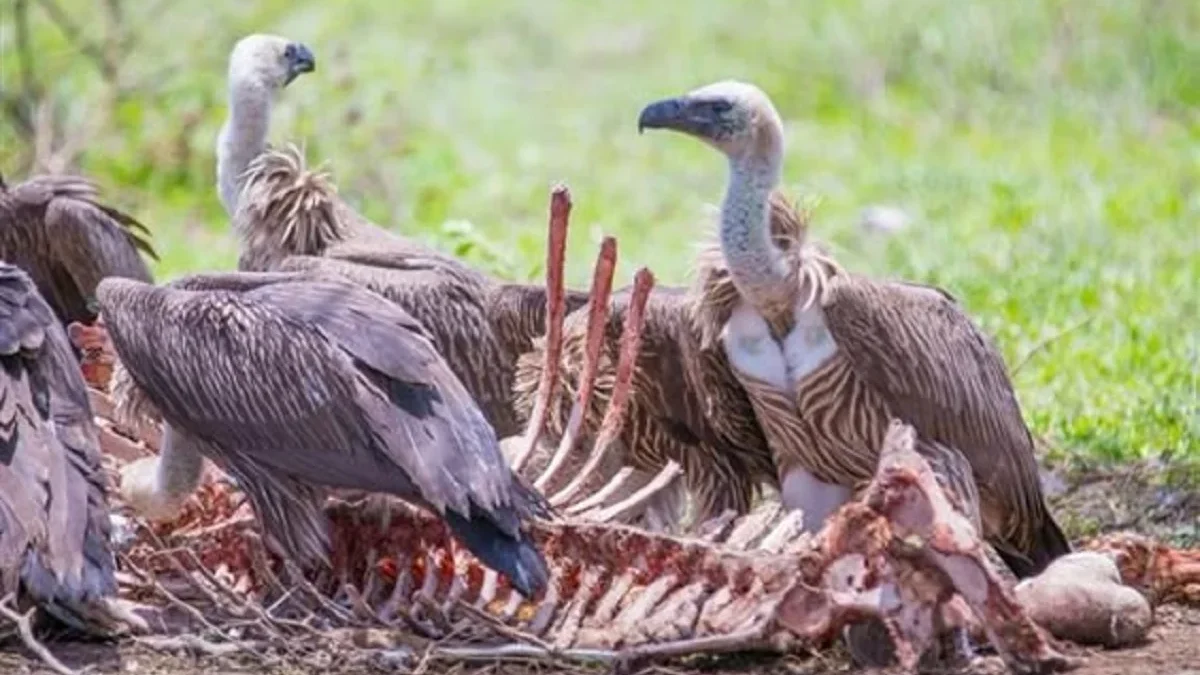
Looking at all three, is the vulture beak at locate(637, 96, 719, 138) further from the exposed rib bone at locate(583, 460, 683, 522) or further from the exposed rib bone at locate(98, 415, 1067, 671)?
the exposed rib bone at locate(98, 415, 1067, 671)

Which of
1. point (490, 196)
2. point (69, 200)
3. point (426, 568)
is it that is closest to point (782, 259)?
point (426, 568)

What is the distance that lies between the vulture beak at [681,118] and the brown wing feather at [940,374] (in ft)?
1.61

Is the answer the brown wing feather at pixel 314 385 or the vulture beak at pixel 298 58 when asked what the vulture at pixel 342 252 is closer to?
the vulture beak at pixel 298 58

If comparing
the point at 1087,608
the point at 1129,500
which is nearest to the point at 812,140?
the point at 1129,500

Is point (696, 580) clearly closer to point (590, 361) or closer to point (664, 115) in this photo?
point (590, 361)

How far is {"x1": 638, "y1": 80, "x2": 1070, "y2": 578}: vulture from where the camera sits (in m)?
6.73

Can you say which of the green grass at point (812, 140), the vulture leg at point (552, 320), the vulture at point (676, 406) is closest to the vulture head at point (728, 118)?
the vulture at point (676, 406)

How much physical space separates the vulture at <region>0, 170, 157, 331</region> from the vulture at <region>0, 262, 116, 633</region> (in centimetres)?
191

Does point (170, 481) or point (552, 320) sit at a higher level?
point (552, 320)

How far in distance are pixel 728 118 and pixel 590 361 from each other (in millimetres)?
704

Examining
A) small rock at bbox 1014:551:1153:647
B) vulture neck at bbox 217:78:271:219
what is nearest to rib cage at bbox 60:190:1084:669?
small rock at bbox 1014:551:1153:647

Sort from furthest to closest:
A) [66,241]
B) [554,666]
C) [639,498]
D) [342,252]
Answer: [66,241], [342,252], [639,498], [554,666]

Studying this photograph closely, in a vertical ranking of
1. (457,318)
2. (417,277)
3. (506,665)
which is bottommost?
(506,665)

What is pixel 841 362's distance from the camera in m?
6.79
